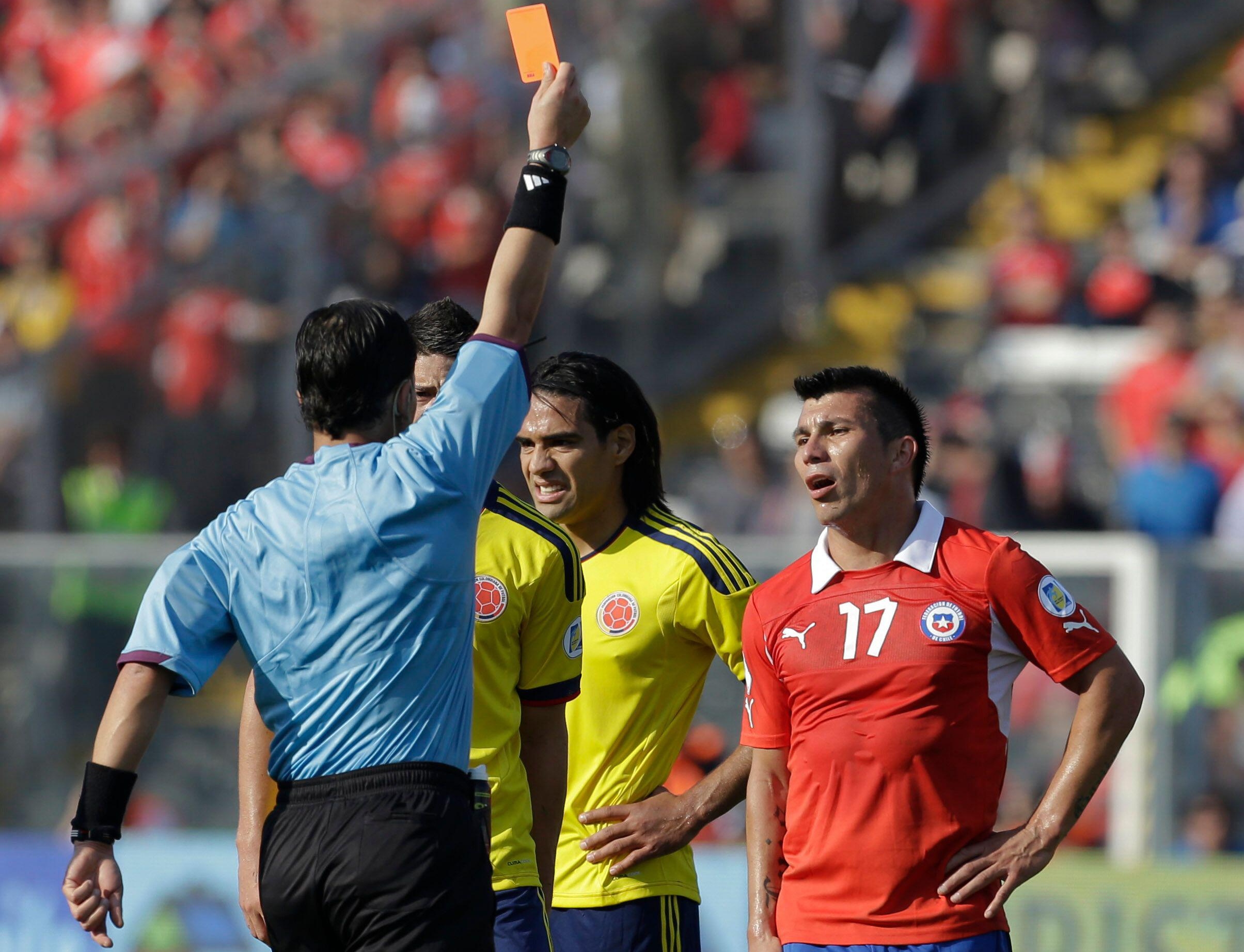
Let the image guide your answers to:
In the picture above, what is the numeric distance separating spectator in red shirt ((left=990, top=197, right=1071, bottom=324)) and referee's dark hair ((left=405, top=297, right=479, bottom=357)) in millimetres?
A: 7949

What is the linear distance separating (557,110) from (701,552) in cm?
148

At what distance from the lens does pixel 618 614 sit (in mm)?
4711

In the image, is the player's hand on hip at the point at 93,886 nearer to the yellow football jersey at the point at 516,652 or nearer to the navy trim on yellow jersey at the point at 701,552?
the yellow football jersey at the point at 516,652

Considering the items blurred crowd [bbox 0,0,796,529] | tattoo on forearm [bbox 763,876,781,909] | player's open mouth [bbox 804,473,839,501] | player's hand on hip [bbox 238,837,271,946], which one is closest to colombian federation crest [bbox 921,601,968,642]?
player's open mouth [bbox 804,473,839,501]

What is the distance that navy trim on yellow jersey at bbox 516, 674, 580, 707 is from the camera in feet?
14.1

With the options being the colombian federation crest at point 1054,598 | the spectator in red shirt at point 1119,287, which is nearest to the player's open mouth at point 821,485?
the colombian federation crest at point 1054,598

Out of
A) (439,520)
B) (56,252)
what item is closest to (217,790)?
(56,252)

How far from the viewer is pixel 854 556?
4180mm

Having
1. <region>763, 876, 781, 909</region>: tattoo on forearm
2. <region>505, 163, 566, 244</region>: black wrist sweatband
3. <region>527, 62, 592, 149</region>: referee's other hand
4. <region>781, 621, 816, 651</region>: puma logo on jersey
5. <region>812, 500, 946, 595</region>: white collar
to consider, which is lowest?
<region>763, 876, 781, 909</region>: tattoo on forearm

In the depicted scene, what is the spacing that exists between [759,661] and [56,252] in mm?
8296

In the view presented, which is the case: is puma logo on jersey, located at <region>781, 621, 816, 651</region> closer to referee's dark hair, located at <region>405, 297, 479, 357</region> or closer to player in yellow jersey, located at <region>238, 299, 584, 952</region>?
player in yellow jersey, located at <region>238, 299, 584, 952</region>

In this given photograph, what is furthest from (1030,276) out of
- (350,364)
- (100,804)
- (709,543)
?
(100,804)

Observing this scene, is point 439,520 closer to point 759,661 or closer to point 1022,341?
point 759,661

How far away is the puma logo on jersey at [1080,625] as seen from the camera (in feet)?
12.9
